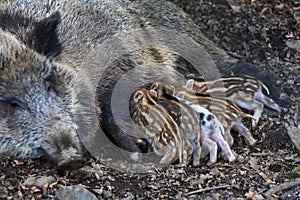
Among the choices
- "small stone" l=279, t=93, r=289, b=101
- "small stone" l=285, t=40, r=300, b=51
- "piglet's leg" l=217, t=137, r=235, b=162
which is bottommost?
"piglet's leg" l=217, t=137, r=235, b=162

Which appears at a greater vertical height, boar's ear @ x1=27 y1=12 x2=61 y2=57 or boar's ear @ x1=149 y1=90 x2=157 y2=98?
boar's ear @ x1=27 y1=12 x2=61 y2=57

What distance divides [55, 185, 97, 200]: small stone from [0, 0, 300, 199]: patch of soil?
0.07 m

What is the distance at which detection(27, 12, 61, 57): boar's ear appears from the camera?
482 cm

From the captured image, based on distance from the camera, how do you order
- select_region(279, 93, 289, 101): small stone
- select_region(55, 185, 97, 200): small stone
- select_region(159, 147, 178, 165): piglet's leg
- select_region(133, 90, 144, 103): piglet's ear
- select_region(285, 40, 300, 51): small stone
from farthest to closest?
1. select_region(285, 40, 300, 51): small stone
2. select_region(279, 93, 289, 101): small stone
3. select_region(133, 90, 144, 103): piglet's ear
4. select_region(159, 147, 178, 165): piglet's leg
5. select_region(55, 185, 97, 200): small stone

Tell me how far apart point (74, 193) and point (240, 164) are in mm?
1398

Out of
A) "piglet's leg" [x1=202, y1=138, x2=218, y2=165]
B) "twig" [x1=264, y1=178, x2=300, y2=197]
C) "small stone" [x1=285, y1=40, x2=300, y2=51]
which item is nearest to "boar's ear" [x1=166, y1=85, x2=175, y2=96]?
"piglet's leg" [x1=202, y1=138, x2=218, y2=165]

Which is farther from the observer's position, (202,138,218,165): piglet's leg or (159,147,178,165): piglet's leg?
(202,138,218,165): piglet's leg

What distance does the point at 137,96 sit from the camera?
514cm

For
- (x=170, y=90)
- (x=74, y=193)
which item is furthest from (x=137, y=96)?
Result: (x=74, y=193)

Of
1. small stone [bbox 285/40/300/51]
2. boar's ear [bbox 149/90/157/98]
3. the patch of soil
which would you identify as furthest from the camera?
small stone [bbox 285/40/300/51]

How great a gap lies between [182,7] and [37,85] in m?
2.94

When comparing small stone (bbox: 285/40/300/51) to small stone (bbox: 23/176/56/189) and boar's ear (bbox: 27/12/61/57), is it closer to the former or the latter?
boar's ear (bbox: 27/12/61/57)

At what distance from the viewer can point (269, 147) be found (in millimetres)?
5359

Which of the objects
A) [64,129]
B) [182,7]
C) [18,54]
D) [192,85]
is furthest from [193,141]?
[182,7]
